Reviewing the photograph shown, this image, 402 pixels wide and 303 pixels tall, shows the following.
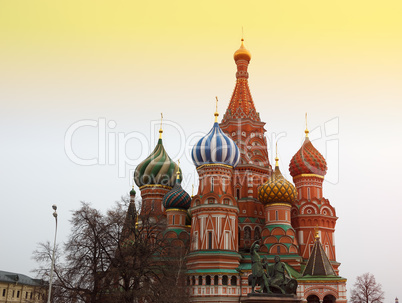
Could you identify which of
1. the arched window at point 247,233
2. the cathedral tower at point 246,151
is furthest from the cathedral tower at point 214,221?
the arched window at point 247,233

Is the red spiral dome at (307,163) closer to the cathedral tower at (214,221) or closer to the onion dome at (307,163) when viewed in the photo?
the onion dome at (307,163)

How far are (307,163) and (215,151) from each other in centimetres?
1082

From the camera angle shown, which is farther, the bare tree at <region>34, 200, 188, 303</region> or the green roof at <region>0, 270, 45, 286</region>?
the green roof at <region>0, 270, 45, 286</region>

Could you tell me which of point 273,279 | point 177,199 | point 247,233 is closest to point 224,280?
point 247,233

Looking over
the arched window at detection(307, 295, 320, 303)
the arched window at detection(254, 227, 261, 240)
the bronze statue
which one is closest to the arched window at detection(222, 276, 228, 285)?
the arched window at detection(307, 295, 320, 303)

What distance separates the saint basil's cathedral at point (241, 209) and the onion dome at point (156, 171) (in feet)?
0.35

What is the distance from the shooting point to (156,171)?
49.3 m

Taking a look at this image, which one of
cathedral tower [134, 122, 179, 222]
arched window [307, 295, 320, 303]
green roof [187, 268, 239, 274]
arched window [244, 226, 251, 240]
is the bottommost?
arched window [307, 295, 320, 303]

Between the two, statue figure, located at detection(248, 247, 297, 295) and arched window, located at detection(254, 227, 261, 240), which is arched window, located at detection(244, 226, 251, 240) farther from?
statue figure, located at detection(248, 247, 297, 295)

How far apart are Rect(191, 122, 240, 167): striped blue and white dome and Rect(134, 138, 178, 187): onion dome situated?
7.60 m

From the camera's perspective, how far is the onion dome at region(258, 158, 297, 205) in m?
41.6

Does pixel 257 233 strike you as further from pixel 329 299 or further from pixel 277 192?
pixel 329 299

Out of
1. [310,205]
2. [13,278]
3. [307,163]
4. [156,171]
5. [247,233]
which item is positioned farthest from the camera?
[13,278]

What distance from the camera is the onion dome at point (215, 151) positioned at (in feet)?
134
